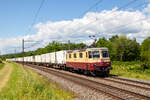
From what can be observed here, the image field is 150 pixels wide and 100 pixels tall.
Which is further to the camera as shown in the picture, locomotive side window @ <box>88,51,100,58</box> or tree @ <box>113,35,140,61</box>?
tree @ <box>113,35,140,61</box>


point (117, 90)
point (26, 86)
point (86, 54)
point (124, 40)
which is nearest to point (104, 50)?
point (86, 54)

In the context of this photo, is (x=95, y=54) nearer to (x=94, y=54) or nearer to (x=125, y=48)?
(x=94, y=54)

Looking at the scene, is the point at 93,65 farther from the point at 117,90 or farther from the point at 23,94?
the point at 23,94

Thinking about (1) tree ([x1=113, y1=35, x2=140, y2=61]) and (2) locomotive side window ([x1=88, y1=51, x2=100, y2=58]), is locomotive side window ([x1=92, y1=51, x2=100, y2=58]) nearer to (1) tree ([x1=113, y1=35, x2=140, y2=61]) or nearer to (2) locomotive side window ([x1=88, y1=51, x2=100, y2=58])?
(2) locomotive side window ([x1=88, y1=51, x2=100, y2=58])

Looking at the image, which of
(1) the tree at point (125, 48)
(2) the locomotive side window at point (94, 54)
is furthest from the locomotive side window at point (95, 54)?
(1) the tree at point (125, 48)

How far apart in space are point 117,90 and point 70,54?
14.8 m

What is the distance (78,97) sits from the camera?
39.2 feet

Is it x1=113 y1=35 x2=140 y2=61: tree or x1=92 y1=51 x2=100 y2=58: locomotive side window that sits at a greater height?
x1=113 y1=35 x2=140 y2=61: tree

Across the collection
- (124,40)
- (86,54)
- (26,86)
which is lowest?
(26,86)

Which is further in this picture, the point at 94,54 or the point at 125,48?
the point at 125,48

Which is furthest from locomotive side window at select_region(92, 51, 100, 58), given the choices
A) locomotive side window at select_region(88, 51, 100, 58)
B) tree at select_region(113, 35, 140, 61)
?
tree at select_region(113, 35, 140, 61)

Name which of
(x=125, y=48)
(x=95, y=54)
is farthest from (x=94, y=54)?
(x=125, y=48)

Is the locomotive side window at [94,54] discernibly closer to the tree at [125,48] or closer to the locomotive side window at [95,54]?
the locomotive side window at [95,54]

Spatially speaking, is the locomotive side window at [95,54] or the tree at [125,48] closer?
the locomotive side window at [95,54]
